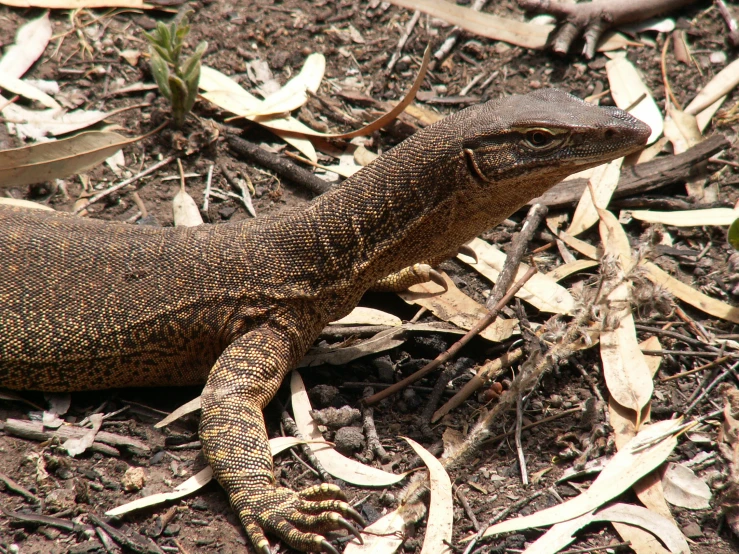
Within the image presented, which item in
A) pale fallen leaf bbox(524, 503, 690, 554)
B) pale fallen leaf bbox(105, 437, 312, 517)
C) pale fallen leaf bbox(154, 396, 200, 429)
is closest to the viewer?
pale fallen leaf bbox(524, 503, 690, 554)

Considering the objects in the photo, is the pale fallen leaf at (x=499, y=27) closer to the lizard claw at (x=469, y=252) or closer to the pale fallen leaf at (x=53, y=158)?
the lizard claw at (x=469, y=252)

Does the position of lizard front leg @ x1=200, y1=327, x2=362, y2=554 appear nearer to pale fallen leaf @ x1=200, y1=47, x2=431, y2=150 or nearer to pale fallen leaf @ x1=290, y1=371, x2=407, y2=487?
pale fallen leaf @ x1=290, y1=371, x2=407, y2=487

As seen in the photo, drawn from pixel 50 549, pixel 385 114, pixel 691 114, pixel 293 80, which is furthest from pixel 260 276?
pixel 691 114

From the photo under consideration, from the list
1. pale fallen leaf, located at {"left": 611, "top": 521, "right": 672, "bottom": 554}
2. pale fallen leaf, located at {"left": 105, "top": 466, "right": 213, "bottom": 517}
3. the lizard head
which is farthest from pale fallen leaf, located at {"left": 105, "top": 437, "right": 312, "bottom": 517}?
the lizard head

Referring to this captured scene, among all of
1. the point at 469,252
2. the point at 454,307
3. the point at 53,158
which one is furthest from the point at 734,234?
the point at 53,158

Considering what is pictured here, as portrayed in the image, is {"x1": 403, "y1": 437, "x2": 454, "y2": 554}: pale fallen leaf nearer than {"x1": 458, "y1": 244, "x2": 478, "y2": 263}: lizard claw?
Yes

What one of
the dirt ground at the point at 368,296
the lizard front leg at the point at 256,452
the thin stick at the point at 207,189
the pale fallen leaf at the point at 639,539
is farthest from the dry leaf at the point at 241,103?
the pale fallen leaf at the point at 639,539

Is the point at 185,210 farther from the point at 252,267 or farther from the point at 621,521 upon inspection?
the point at 621,521
